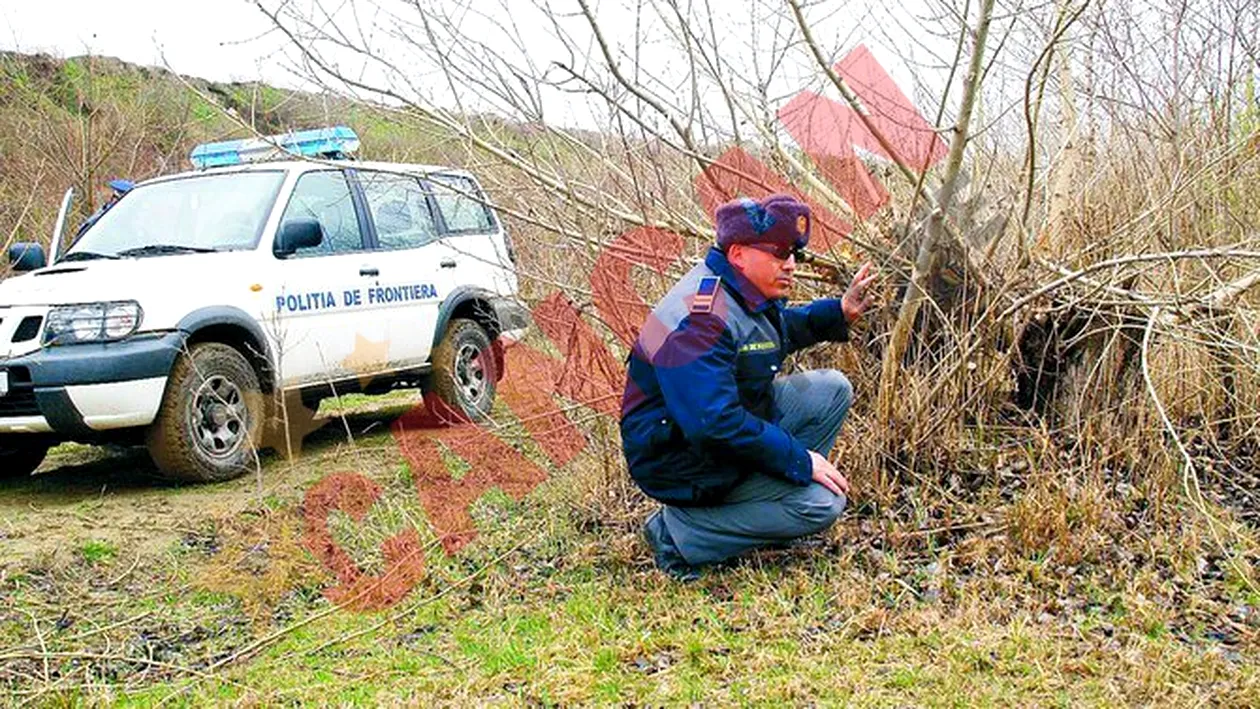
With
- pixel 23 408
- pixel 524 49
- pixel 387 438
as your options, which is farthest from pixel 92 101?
pixel 524 49

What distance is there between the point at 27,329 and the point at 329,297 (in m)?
1.64

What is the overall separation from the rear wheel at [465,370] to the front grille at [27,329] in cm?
251

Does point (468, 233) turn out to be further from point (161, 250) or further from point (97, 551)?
point (97, 551)

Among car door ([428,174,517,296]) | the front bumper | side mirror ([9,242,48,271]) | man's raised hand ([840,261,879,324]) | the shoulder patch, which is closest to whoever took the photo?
the shoulder patch

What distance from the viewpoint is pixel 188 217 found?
7.20 m

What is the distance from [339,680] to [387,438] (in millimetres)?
4277

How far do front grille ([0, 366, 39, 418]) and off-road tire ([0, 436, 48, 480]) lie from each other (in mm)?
732

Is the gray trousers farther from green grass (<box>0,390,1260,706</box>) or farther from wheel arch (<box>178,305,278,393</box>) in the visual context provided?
A: wheel arch (<box>178,305,278,393</box>)

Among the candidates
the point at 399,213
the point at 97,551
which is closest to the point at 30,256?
the point at 399,213

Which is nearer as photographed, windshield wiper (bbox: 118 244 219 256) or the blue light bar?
windshield wiper (bbox: 118 244 219 256)

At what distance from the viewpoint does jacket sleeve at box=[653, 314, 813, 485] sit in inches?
167

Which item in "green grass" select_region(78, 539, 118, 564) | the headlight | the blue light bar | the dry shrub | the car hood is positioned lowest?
the dry shrub

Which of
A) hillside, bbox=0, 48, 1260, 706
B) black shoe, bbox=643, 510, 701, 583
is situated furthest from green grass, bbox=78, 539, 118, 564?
black shoe, bbox=643, 510, 701, 583

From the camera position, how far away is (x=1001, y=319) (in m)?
5.36
